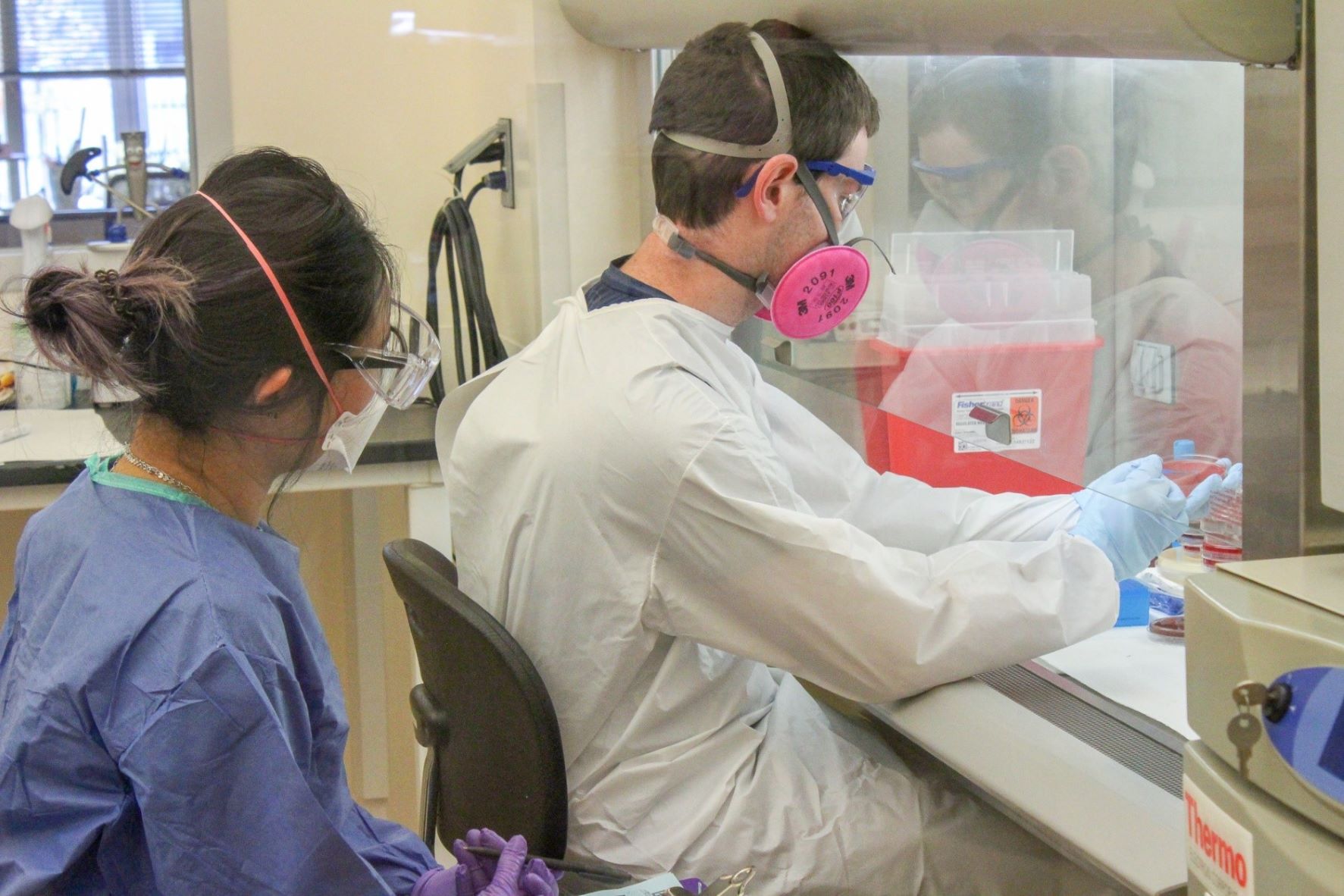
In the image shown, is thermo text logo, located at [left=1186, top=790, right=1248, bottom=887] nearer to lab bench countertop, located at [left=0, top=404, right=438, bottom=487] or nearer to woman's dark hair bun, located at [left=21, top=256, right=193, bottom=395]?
woman's dark hair bun, located at [left=21, top=256, right=193, bottom=395]

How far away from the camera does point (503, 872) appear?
103 centimetres

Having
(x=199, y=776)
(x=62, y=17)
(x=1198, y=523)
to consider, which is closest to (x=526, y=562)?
(x=199, y=776)

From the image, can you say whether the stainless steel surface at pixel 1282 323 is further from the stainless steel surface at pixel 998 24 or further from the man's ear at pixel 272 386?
the man's ear at pixel 272 386

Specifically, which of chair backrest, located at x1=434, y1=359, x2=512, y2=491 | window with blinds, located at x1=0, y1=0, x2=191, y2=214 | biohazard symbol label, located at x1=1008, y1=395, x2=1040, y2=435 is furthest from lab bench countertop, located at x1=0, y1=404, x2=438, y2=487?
biohazard symbol label, located at x1=1008, y1=395, x2=1040, y2=435

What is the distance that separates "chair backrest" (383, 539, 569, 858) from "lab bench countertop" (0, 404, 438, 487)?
2.92 feet

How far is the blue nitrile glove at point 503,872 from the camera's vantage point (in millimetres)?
1026

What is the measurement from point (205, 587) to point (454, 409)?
0.67 meters

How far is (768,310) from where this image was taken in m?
1.48

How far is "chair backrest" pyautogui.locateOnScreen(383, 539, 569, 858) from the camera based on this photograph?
1.19 meters

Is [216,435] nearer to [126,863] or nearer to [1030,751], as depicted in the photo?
[126,863]

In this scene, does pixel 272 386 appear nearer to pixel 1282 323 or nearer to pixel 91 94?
pixel 1282 323

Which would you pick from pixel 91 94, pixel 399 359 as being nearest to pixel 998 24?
pixel 399 359

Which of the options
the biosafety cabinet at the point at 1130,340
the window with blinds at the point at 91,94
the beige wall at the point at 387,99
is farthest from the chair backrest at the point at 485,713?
the window with blinds at the point at 91,94

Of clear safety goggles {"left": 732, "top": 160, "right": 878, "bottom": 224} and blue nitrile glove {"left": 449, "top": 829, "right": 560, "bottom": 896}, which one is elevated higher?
clear safety goggles {"left": 732, "top": 160, "right": 878, "bottom": 224}
